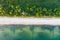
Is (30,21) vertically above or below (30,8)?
below

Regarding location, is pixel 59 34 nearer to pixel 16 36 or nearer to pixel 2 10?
pixel 16 36

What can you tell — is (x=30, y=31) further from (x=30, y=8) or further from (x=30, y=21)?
(x=30, y=8)

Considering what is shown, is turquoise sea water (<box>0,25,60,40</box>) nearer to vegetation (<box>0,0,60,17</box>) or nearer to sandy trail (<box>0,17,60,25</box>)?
sandy trail (<box>0,17,60,25</box>)

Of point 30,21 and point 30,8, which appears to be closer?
point 30,21

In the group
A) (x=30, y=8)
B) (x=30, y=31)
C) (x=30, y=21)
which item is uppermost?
(x=30, y=8)

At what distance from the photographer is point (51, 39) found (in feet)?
18.8

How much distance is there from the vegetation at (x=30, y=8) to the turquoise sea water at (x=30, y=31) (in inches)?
15.5

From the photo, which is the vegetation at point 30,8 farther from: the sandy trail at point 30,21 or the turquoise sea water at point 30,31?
the turquoise sea water at point 30,31

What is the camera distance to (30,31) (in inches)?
229

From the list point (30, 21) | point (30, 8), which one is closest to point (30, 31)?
point (30, 21)

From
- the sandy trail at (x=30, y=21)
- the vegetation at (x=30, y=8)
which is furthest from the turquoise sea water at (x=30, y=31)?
the vegetation at (x=30, y=8)

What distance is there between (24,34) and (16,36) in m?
0.18

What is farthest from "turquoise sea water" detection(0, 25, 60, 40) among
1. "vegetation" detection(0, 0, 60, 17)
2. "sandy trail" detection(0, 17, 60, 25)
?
"vegetation" detection(0, 0, 60, 17)

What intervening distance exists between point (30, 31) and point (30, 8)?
0.62 meters
